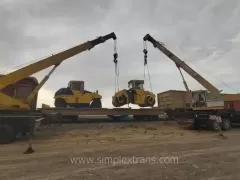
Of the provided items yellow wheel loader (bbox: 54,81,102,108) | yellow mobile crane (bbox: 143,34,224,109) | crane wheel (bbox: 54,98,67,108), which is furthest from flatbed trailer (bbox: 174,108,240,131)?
crane wheel (bbox: 54,98,67,108)

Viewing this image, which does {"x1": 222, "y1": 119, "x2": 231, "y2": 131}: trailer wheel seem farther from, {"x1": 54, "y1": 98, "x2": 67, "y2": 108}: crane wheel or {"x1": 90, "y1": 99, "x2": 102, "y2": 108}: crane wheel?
{"x1": 54, "y1": 98, "x2": 67, "y2": 108}: crane wheel

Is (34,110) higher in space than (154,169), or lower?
higher

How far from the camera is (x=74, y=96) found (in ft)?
70.7

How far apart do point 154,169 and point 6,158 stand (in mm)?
5069

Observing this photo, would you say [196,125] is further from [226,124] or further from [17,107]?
[17,107]

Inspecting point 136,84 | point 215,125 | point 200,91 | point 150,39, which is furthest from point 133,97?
point 215,125

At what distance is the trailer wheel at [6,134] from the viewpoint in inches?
475

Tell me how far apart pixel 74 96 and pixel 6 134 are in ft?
31.8

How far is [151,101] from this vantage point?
2362 centimetres

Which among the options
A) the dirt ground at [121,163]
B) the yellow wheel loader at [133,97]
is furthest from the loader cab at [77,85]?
the dirt ground at [121,163]

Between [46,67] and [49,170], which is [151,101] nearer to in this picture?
[46,67]

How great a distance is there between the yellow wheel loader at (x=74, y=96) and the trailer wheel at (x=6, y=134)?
9.16 m

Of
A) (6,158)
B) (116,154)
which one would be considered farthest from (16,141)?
(116,154)

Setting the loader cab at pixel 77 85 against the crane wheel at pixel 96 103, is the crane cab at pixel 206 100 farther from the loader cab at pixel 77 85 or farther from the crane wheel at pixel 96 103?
the loader cab at pixel 77 85
